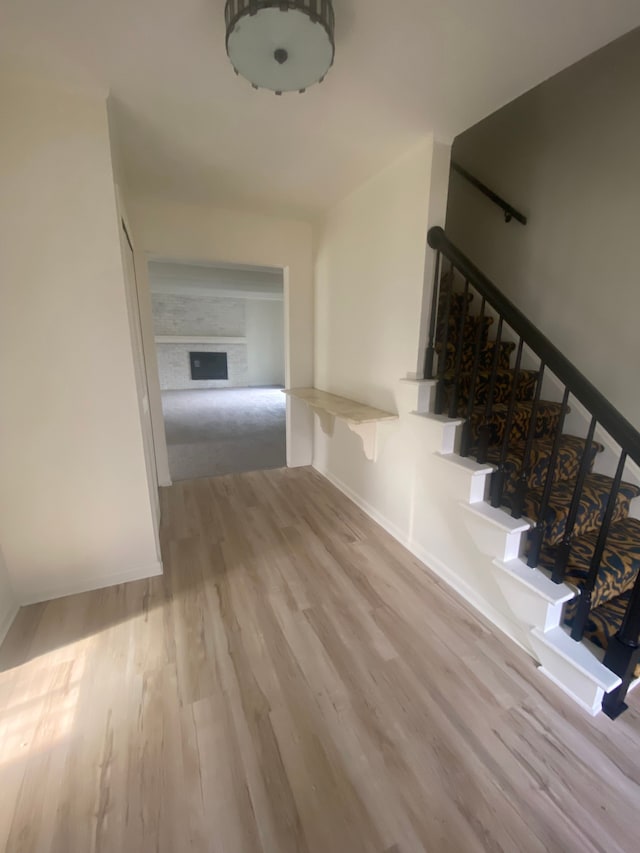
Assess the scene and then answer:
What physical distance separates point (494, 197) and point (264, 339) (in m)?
8.30

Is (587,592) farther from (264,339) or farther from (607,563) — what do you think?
(264,339)

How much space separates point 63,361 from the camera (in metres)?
1.61

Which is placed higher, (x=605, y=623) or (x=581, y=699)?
(x=605, y=623)

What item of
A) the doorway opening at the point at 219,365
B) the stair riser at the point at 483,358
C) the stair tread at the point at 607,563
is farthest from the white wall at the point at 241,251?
the stair tread at the point at 607,563

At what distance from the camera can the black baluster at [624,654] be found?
1.21m

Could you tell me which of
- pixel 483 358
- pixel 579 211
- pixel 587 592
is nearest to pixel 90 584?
pixel 587 592

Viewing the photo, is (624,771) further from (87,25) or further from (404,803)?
(87,25)

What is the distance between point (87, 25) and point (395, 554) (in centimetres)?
276

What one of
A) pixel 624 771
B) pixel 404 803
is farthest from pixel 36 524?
pixel 624 771

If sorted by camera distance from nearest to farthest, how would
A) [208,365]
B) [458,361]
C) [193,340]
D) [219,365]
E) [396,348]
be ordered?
[458,361] → [396,348] → [193,340] → [208,365] → [219,365]

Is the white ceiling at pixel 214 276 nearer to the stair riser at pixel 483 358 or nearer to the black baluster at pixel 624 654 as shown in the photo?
the stair riser at pixel 483 358

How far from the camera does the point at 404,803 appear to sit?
1.03m

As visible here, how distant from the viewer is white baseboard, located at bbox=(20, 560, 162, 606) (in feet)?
5.84

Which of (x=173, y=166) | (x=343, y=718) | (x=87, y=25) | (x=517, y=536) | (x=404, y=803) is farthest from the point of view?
(x=173, y=166)
